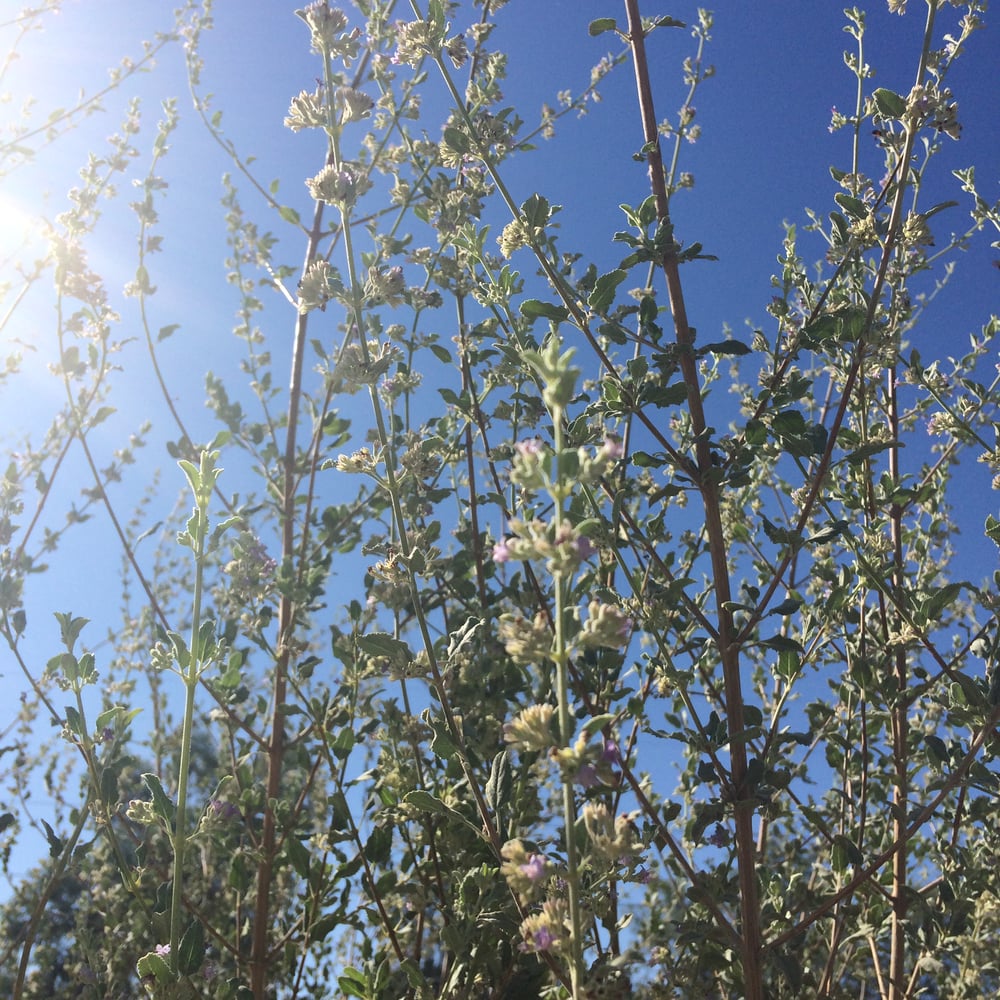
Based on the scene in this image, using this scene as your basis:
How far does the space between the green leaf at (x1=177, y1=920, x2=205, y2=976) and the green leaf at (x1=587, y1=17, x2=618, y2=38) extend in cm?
205

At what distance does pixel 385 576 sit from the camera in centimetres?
165

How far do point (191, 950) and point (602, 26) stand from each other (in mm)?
2105

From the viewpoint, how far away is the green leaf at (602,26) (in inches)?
79.4

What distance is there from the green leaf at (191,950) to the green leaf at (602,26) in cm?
205

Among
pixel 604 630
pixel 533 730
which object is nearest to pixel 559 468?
pixel 604 630

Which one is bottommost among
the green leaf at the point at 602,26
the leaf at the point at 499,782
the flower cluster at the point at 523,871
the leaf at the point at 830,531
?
the flower cluster at the point at 523,871

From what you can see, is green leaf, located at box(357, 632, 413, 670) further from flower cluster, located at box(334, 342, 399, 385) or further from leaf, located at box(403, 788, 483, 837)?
flower cluster, located at box(334, 342, 399, 385)

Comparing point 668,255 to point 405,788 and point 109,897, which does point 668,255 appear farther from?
point 109,897

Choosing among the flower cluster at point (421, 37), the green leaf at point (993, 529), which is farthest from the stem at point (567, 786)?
the green leaf at point (993, 529)

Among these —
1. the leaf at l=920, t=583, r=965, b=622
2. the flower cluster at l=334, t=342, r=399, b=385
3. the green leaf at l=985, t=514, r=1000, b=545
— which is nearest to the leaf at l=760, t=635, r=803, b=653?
the leaf at l=920, t=583, r=965, b=622

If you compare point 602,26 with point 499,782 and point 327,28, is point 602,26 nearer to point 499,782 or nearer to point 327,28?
point 327,28

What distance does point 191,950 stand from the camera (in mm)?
1400

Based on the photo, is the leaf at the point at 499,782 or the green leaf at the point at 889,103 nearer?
the leaf at the point at 499,782

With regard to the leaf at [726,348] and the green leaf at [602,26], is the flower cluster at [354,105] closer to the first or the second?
the green leaf at [602,26]
